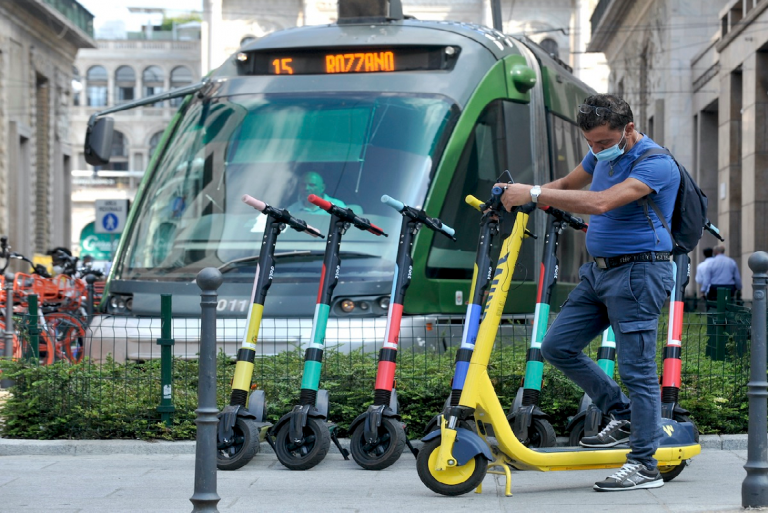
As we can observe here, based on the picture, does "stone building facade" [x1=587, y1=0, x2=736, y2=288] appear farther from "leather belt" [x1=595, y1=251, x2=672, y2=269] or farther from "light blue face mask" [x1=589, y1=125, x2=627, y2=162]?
"light blue face mask" [x1=589, y1=125, x2=627, y2=162]

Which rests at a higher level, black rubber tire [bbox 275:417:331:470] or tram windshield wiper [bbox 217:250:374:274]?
tram windshield wiper [bbox 217:250:374:274]

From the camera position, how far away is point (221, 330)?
942 cm

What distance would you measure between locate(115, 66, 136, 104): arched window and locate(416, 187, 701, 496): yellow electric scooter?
269 ft

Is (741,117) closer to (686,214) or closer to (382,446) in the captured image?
(382,446)

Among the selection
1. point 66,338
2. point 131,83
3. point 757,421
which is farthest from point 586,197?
point 131,83

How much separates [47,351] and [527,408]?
4952 mm

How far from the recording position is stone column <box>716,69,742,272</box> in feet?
87.0

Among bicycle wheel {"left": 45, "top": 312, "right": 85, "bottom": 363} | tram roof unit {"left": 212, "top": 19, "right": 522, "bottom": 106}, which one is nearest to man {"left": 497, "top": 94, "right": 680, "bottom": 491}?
tram roof unit {"left": 212, "top": 19, "right": 522, "bottom": 106}

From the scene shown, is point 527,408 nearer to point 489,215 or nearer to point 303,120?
point 489,215

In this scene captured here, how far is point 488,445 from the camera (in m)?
5.80

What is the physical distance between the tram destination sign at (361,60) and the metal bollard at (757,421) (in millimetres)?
4940

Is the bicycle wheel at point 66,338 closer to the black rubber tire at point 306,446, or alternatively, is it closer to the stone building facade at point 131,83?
the black rubber tire at point 306,446

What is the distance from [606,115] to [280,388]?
3299 millimetres

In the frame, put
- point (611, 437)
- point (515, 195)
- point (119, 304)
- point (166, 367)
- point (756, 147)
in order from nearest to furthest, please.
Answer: point (515, 195), point (611, 437), point (166, 367), point (119, 304), point (756, 147)
